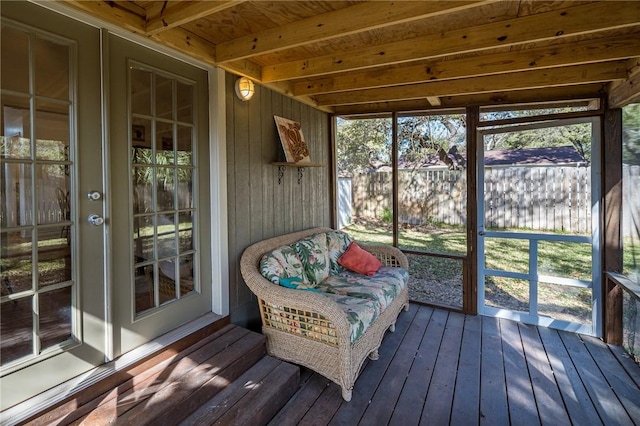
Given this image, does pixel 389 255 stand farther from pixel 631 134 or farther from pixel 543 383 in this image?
pixel 631 134

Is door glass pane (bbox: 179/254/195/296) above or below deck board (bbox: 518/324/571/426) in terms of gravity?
above

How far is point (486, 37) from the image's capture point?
2066 millimetres

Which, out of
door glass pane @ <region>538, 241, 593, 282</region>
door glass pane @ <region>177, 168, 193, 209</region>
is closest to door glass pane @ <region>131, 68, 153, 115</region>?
door glass pane @ <region>177, 168, 193, 209</region>

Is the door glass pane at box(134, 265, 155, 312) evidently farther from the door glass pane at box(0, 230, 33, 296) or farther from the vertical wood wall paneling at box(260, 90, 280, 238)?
the vertical wood wall paneling at box(260, 90, 280, 238)

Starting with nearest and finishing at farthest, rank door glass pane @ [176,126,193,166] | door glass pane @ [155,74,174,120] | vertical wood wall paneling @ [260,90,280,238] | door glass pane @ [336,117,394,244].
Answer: door glass pane @ [155,74,174,120], door glass pane @ [176,126,193,166], vertical wood wall paneling @ [260,90,280,238], door glass pane @ [336,117,394,244]

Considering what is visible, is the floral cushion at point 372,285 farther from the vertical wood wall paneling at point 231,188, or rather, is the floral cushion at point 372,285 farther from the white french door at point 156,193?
the white french door at point 156,193

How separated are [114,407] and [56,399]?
0.26 m

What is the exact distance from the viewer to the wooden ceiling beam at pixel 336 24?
1.68 m

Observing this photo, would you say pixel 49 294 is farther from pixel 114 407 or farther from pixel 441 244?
pixel 441 244

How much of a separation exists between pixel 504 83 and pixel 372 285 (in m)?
2.15

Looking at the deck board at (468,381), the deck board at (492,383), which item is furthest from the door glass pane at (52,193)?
the deck board at (492,383)

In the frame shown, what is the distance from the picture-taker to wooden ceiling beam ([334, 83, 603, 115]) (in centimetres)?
305

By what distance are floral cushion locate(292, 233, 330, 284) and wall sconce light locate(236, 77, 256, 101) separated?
4.41 ft

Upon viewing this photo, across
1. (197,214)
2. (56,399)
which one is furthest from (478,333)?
(56,399)
